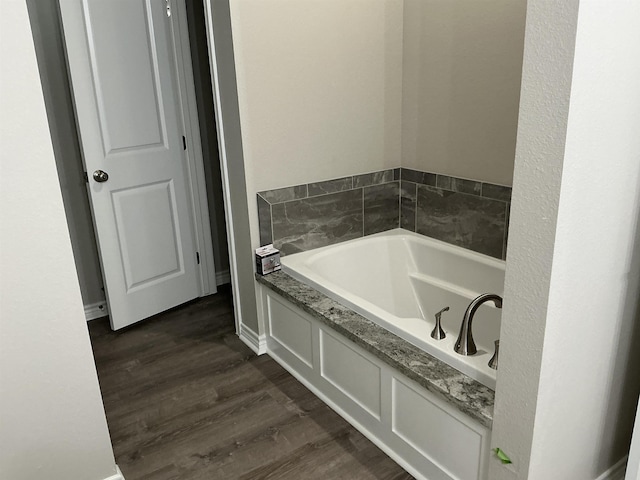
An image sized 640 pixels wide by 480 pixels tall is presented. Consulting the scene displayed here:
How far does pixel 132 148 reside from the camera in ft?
9.34

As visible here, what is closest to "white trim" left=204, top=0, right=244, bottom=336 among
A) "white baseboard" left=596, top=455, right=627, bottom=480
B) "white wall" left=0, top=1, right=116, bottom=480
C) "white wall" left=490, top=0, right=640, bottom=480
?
"white wall" left=0, top=1, right=116, bottom=480

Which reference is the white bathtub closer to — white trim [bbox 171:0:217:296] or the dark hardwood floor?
the dark hardwood floor

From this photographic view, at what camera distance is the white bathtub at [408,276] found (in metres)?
2.37

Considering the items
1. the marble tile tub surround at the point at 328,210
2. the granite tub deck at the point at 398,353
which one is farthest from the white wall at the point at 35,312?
the marble tile tub surround at the point at 328,210

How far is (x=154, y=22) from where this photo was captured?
2.79 m

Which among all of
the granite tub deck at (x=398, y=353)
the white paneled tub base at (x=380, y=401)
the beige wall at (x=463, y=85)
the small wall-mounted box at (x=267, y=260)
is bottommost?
the white paneled tub base at (x=380, y=401)

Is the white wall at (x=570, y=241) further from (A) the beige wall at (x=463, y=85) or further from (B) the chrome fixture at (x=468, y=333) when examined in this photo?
(A) the beige wall at (x=463, y=85)

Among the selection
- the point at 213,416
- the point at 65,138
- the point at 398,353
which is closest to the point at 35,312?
the point at 213,416

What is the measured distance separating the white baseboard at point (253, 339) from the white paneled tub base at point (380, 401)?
10 centimetres

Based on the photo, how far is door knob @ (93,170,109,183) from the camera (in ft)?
8.93

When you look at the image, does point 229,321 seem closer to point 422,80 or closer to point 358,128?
point 358,128

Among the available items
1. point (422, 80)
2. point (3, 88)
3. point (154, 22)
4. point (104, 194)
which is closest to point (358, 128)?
point (422, 80)

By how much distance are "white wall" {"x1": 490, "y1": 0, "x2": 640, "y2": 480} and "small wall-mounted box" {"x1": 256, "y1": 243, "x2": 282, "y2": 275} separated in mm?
1369

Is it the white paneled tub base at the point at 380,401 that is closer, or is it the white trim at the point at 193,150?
the white paneled tub base at the point at 380,401
